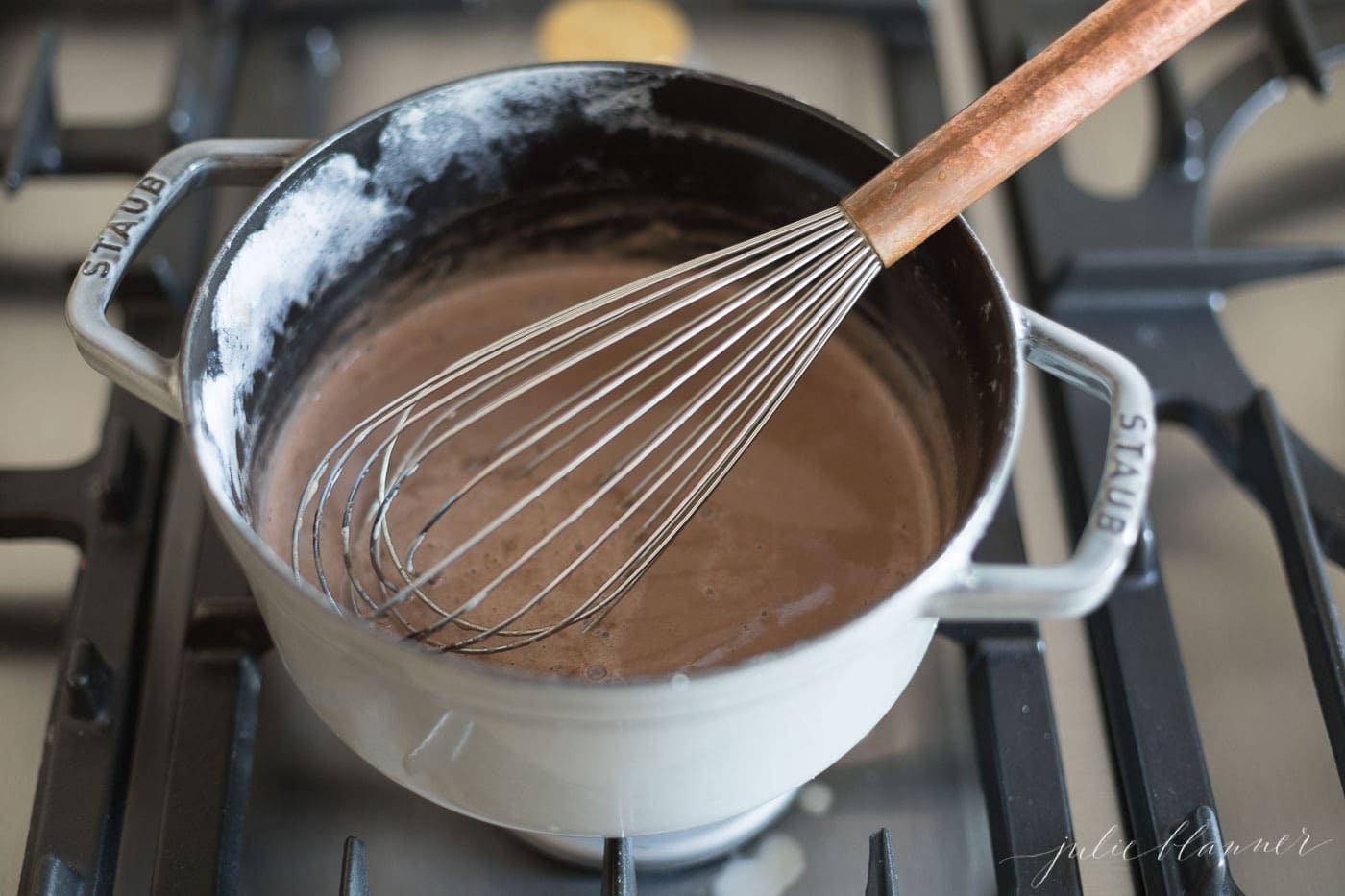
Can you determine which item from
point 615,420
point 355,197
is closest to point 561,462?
point 615,420

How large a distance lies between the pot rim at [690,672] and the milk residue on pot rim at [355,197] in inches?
0.5

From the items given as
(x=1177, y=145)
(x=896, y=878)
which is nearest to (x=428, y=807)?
(x=896, y=878)

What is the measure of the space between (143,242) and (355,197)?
109mm

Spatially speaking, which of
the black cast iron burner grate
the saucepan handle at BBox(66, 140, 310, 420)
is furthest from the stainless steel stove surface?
the saucepan handle at BBox(66, 140, 310, 420)

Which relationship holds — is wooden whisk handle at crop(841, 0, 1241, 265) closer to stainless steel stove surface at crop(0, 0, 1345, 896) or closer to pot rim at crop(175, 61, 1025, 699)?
pot rim at crop(175, 61, 1025, 699)

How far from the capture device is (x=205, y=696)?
1.70 feet

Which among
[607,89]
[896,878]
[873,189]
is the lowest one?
[896,878]

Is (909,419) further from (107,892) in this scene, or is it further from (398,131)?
(107,892)

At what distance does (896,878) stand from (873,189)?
Answer: 0.87ft

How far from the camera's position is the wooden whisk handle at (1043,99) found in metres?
0.44

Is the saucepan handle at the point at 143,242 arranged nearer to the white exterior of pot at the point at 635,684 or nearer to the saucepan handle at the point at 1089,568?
the white exterior of pot at the point at 635,684

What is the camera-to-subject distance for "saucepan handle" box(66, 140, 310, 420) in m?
0.43

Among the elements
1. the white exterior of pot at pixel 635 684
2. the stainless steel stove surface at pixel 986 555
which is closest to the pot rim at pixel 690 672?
the white exterior of pot at pixel 635 684

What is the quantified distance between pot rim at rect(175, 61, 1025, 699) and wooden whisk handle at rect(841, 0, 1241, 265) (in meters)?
0.03
